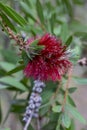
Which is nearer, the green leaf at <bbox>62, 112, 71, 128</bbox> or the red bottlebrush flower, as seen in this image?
the red bottlebrush flower

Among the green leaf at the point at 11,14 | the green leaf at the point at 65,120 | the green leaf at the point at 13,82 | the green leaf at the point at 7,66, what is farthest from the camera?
the green leaf at the point at 7,66

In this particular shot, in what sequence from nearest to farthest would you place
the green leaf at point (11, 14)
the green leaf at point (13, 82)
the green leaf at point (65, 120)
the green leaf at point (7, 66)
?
1. the green leaf at point (11, 14)
2. the green leaf at point (65, 120)
3. the green leaf at point (13, 82)
4. the green leaf at point (7, 66)

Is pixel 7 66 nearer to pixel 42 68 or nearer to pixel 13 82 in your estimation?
pixel 13 82

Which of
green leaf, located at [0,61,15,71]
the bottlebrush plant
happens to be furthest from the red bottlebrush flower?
green leaf, located at [0,61,15,71]

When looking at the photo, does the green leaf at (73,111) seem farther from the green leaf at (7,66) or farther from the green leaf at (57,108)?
the green leaf at (7,66)

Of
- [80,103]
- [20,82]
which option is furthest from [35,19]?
[80,103]

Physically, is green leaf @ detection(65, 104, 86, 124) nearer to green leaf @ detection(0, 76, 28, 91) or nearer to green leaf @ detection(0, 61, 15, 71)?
green leaf @ detection(0, 76, 28, 91)

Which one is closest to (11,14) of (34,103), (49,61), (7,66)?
(49,61)

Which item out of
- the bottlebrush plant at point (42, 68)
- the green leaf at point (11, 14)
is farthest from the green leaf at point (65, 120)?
the green leaf at point (11, 14)

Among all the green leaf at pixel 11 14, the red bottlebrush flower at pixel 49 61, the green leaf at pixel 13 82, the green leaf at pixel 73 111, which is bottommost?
the green leaf at pixel 73 111
